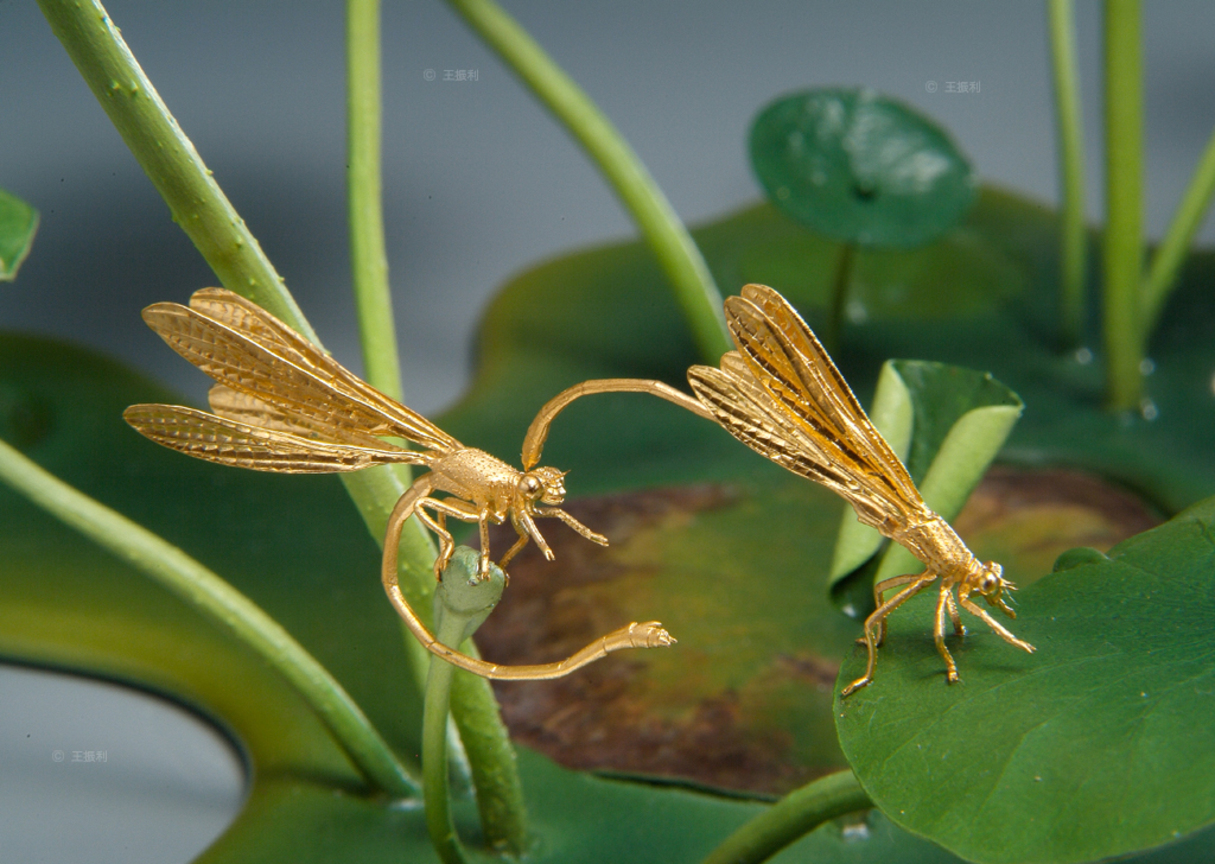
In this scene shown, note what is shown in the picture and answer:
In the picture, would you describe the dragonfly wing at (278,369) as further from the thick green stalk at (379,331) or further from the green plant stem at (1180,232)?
the green plant stem at (1180,232)

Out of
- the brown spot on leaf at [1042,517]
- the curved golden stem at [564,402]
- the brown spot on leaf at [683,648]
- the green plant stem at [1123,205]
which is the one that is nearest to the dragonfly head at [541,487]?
the curved golden stem at [564,402]

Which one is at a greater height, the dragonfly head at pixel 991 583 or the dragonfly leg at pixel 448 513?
the dragonfly leg at pixel 448 513

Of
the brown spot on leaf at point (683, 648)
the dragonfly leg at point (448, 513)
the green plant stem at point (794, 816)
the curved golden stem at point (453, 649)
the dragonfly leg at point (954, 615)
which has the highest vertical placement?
the dragonfly leg at point (448, 513)

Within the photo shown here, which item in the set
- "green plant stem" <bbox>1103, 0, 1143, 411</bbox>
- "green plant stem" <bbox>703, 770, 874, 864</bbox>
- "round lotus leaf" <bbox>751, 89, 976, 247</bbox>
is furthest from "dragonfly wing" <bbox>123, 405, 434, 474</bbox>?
"green plant stem" <bbox>1103, 0, 1143, 411</bbox>

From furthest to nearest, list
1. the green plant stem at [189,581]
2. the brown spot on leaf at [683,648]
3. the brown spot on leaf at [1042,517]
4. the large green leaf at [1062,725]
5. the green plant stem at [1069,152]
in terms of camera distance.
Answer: the green plant stem at [1069,152], the brown spot on leaf at [1042,517], the brown spot on leaf at [683,648], the green plant stem at [189,581], the large green leaf at [1062,725]

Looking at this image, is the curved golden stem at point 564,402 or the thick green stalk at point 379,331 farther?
the thick green stalk at point 379,331

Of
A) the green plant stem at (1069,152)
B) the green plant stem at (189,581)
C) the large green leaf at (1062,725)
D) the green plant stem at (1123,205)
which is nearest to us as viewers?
the large green leaf at (1062,725)

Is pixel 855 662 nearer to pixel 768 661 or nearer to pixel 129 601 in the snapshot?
pixel 768 661

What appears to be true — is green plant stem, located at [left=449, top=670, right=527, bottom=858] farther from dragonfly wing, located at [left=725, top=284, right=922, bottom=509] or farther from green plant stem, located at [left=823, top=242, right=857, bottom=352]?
green plant stem, located at [left=823, top=242, right=857, bottom=352]
